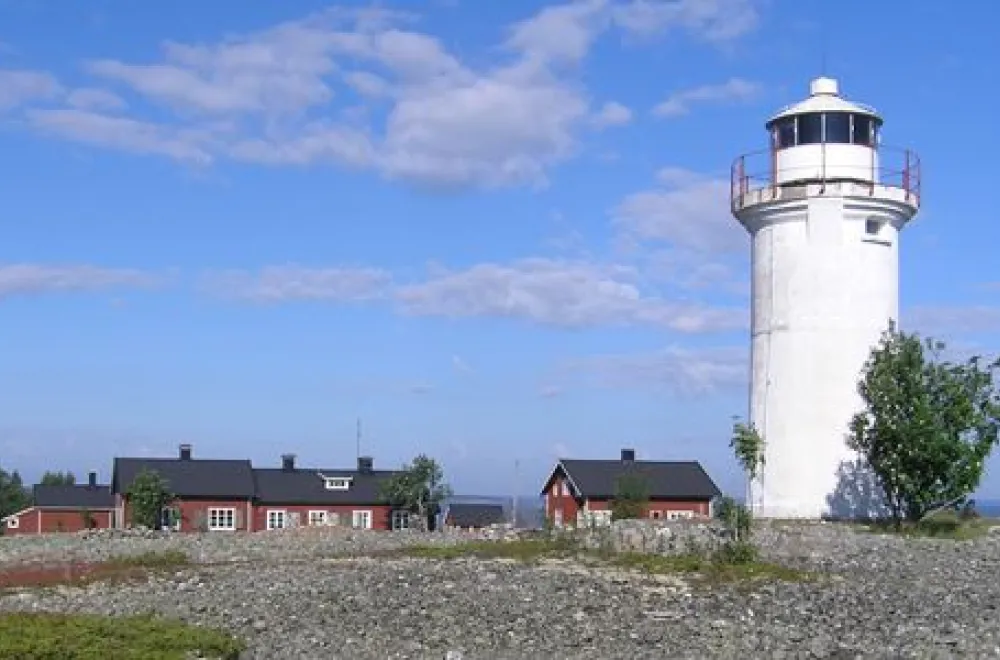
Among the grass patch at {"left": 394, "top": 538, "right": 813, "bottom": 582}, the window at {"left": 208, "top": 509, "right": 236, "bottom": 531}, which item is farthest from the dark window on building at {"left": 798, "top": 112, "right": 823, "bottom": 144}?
the window at {"left": 208, "top": 509, "right": 236, "bottom": 531}

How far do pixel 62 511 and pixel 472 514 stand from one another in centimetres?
2014

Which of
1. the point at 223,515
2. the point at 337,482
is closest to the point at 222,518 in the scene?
the point at 223,515

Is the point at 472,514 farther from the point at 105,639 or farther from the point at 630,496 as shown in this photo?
the point at 105,639

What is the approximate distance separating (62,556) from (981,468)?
66.3 feet

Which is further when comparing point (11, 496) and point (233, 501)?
point (11, 496)

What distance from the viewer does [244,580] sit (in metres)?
24.2

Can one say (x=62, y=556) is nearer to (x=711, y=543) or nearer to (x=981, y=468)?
(x=711, y=543)

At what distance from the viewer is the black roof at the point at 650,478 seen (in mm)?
59719

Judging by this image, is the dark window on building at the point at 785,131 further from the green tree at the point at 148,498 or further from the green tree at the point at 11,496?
the green tree at the point at 11,496

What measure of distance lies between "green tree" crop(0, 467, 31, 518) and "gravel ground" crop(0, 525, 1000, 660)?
67203mm

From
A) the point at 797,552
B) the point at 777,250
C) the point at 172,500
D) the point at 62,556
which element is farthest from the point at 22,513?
the point at 797,552

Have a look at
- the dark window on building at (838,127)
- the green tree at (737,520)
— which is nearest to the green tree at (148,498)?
the dark window on building at (838,127)

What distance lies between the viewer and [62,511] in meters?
70.3

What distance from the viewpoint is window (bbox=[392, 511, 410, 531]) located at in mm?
63469
